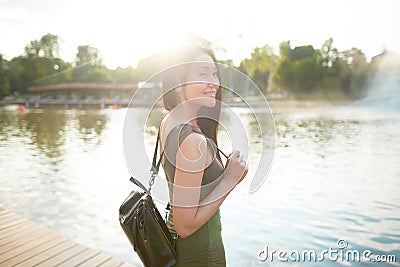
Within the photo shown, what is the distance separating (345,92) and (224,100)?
65.4 m

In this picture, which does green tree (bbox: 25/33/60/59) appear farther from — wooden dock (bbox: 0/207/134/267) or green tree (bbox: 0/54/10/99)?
wooden dock (bbox: 0/207/134/267)

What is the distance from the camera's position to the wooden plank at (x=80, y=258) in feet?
10.4

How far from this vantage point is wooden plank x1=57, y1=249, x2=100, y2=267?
3.18 meters

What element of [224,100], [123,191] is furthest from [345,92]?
[224,100]

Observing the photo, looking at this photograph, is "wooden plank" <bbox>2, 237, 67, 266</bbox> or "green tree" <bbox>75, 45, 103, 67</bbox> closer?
"wooden plank" <bbox>2, 237, 67, 266</bbox>

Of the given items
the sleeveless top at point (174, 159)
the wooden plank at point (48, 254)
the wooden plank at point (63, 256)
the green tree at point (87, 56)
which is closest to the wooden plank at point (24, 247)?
the wooden plank at point (48, 254)

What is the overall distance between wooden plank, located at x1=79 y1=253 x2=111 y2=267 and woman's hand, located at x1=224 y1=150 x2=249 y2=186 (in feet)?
7.74

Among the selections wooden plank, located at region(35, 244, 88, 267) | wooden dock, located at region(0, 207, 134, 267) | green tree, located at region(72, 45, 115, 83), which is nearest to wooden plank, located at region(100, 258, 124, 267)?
wooden dock, located at region(0, 207, 134, 267)

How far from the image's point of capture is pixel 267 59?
239 feet

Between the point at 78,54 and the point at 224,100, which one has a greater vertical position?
the point at 78,54

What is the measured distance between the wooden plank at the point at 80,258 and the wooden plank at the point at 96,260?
0.14 feet

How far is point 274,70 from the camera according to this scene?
7181 centimetres

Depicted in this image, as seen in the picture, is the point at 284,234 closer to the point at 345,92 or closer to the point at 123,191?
the point at 123,191

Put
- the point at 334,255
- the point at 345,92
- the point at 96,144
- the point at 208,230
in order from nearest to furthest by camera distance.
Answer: the point at 208,230 < the point at 334,255 < the point at 96,144 < the point at 345,92
